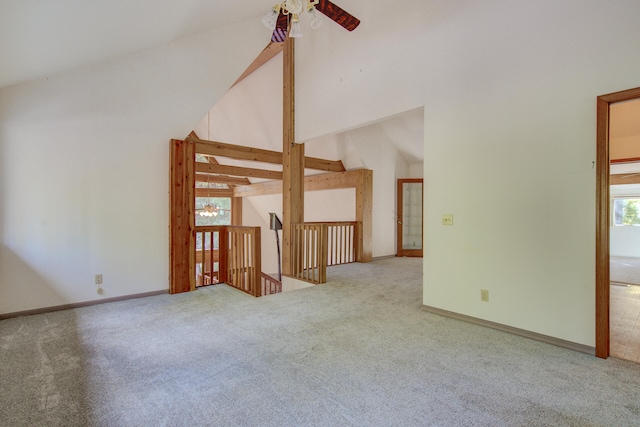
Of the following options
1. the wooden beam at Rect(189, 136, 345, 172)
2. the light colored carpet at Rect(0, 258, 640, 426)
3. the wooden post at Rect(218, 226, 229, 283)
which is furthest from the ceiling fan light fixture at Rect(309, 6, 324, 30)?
the wooden post at Rect(218, 226, 229, 283)

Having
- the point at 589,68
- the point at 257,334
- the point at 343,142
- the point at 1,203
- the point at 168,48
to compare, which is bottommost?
the point at 257,334

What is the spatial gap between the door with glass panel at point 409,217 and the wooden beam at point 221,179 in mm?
5306

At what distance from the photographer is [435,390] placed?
5.87 feet

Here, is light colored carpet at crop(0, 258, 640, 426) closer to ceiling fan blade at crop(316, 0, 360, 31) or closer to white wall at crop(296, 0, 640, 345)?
white wall at crop(296, 0, 640, 345)

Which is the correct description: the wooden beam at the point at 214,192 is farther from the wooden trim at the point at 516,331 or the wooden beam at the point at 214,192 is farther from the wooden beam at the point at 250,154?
the wooden trim at the point at 516,331

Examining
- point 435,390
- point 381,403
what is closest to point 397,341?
point 435,390

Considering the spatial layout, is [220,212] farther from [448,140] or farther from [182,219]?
[448,140]

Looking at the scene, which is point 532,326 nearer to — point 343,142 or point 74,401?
point 74,401

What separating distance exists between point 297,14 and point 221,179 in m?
7.79

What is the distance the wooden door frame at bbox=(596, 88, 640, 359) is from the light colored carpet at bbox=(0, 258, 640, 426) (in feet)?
0.69

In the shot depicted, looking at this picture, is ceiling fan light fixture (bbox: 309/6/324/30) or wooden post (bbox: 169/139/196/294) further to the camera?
wooden post (bbox: 169/139/196/294)

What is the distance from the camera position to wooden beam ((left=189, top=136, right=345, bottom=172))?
4491mm

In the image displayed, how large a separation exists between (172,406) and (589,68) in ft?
11.8

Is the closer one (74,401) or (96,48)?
(74,401)
